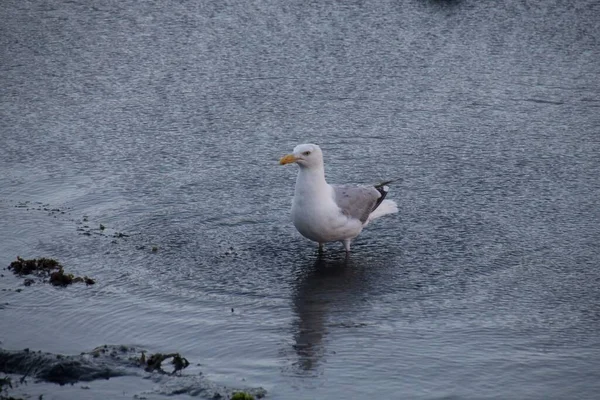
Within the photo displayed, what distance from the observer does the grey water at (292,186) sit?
6.31 metres

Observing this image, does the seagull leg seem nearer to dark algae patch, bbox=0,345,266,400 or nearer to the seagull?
the seagull

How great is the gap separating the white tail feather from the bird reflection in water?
0.50 meters

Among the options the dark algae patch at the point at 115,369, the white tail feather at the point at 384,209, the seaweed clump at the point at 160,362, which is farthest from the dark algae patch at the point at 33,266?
the white tail feather at the point at 384,209

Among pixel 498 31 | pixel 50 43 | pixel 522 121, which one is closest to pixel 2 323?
pixel 522 121

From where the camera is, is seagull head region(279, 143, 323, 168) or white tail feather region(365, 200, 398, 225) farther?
white tail feather region(365, 200, 398, 225)

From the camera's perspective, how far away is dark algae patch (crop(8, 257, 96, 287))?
23.6ft

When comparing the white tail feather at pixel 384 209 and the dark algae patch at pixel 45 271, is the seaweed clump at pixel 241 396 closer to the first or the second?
the dark algae patch at pixel 45 271

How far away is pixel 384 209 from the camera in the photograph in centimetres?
826

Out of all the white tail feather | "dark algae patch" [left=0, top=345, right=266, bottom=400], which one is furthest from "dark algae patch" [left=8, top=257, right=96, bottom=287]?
the white tail feather

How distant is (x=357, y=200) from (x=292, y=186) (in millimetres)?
1340

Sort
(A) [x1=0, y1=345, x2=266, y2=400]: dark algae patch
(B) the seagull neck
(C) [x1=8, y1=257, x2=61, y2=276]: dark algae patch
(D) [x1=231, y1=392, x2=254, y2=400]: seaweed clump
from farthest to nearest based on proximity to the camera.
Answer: (B) the seagull neck
(C) [x1=8, y1=257, x2=61, y2=276]: dark algae patch
(A) [x1=0, y1=345, x2=266, y2=400]: dark algae patch
(D) [x1=231, y1=392, x2=254, y2=400]: seaweed clump

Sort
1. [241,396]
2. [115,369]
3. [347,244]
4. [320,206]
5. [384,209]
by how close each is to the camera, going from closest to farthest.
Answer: [241,396]
[115,369]
[320,206]
[347,244]
[384,209]

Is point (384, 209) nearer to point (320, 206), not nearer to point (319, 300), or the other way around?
point (320, 206)

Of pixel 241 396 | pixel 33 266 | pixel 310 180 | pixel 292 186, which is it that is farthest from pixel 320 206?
pixel 241 396
